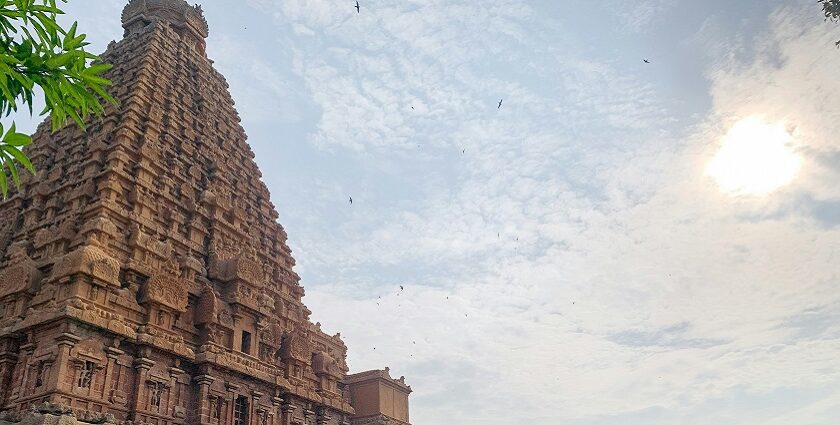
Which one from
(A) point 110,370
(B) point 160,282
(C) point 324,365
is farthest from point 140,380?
(C) point 324,365

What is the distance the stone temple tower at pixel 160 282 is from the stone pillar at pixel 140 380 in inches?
2.0

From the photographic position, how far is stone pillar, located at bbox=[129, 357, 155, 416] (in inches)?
888

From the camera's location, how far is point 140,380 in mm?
23031

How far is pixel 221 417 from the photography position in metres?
25.8

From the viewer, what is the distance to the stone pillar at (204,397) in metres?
24.8

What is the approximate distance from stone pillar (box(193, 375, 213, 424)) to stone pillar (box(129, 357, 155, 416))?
2338mm

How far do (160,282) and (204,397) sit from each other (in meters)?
4.87

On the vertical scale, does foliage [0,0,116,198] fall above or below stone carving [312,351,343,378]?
below

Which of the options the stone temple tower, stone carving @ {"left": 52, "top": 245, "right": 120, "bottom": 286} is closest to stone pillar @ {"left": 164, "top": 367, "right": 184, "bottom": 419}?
the stone temple tower

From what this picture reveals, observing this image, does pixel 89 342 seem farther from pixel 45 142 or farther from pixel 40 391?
pixel 45 142

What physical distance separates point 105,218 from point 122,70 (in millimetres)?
14261

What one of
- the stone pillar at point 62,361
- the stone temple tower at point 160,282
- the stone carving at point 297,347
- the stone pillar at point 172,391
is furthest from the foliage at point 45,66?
the stone carving at point 297,347

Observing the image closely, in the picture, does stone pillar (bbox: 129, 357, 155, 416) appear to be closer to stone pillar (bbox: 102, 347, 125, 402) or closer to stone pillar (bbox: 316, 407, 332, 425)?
stone pillar (bbox: 102, 347, 125, 402)

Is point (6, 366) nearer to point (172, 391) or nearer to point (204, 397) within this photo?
point (172, 391)
